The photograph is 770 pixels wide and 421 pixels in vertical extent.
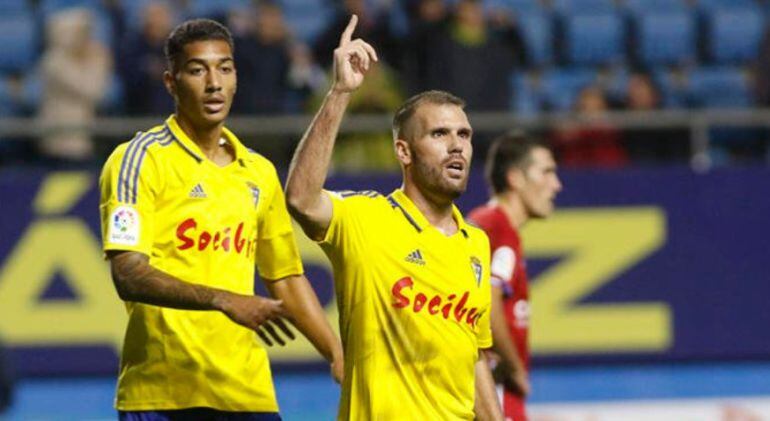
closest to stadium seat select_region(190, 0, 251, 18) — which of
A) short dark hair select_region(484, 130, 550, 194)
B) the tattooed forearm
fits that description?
short dark hair select_region(484, 130, 550, 194)

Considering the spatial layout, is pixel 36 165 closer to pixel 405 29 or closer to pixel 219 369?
pixel 405 29

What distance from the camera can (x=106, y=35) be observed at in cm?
1522

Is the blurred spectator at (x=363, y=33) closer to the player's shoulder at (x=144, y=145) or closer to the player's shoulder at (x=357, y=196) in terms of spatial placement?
the player's shoulder at (x=144, y=145)

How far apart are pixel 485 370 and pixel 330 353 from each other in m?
0.65

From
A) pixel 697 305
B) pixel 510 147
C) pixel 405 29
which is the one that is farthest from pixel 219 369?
pixel 405 29

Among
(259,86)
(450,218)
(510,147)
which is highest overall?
(259,86)

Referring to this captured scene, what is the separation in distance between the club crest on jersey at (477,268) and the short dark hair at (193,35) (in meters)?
1.18

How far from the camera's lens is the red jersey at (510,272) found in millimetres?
8117

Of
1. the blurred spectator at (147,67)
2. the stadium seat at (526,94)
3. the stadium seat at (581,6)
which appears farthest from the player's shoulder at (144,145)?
the stadium seat at (581,6)

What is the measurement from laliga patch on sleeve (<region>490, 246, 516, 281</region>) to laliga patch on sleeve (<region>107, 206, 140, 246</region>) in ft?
8.13

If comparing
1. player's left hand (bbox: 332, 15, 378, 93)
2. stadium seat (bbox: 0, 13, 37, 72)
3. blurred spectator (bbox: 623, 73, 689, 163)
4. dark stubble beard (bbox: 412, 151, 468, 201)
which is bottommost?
dark stubble beard (bbox: 412, 151, 468, 201)

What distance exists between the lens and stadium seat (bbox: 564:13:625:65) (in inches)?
609

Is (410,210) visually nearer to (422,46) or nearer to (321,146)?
(321,146)

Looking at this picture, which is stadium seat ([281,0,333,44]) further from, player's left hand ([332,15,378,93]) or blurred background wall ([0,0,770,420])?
player's left hand ([332,15,378,93])
